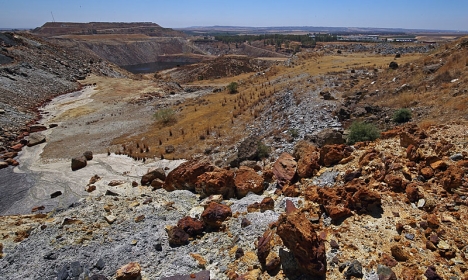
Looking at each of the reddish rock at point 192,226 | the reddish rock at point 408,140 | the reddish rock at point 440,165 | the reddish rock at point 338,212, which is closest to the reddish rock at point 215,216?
the reddish rock at point 192,226

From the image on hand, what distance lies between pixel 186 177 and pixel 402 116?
928 centimetres

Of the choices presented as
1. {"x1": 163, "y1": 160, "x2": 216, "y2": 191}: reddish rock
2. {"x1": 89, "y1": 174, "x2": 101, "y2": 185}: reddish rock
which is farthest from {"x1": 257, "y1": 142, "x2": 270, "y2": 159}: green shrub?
{"x1": 89, "y1": 174, "x2": 101, "y2": 185}: reddish rock

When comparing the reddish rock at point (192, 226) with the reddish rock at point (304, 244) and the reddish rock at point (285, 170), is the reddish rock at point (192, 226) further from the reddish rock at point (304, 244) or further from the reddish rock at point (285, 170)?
the reddish rock at point (285, 170)

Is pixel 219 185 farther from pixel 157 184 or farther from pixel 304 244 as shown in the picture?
pixel 304 244

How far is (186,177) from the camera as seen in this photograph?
408 inches

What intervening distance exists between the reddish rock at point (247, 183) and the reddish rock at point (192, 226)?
202cm

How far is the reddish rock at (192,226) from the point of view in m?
7.16

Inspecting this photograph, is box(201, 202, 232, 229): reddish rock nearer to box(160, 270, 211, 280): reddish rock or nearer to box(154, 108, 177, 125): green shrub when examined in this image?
box(160, 270, 211, 280): reddish rock

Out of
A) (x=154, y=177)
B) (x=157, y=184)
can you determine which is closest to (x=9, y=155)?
(x=154, y=177)

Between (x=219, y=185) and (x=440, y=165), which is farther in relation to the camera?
(x=219, y=185)

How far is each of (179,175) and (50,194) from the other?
7443 mm

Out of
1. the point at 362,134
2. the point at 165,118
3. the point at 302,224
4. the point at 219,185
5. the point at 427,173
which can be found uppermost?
the point at 427,173

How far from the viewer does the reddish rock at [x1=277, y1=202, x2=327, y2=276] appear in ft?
16.4

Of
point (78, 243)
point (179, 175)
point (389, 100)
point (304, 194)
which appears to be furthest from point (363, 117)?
Answer: point (78, 243)
